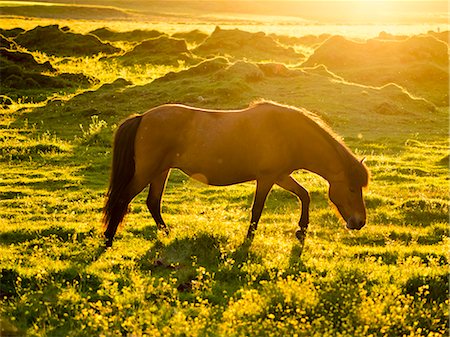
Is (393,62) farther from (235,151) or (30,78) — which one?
(235,151)

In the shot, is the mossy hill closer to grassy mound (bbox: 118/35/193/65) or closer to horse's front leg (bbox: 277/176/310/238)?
grassy mound (bbox: 118/35/193/65)

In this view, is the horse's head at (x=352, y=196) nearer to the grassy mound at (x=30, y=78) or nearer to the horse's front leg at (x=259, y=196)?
the horse's front leg at (x=259, y=196)

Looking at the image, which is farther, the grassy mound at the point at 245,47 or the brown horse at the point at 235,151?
the grassy mound at the point at 245,47

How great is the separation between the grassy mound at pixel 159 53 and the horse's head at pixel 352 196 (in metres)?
38.9

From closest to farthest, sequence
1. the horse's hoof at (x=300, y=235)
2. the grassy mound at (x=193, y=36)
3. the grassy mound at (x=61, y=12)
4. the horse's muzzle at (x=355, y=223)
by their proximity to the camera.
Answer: the horse's muzzle at (x=355, y=223)
the horse's hoof at (x=300, y=235)
the grassy mound at (x=193, y=36)
the grassy mound at (x=61, y=12)

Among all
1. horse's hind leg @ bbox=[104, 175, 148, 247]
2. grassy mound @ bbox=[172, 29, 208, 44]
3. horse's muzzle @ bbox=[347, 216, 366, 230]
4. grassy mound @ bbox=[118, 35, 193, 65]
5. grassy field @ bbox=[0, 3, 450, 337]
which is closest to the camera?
grassy field @ bbox=[0, 3, 450, 337]

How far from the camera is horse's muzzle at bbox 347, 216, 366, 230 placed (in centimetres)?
1080

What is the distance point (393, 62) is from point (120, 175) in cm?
3936

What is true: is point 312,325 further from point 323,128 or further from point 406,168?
point 406,168

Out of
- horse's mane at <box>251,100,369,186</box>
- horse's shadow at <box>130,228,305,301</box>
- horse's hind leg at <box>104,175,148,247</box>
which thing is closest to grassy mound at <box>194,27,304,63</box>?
horse's mane at <box>251,100,369,186</box>

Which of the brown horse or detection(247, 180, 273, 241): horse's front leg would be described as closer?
the brown horse

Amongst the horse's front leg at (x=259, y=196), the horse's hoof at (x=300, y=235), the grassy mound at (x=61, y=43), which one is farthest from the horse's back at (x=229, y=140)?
the grassy mound at (x=61, y=43)

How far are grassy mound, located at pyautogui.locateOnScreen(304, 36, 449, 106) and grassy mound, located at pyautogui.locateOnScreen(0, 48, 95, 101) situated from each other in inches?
761

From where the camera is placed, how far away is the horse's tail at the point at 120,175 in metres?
10.6
